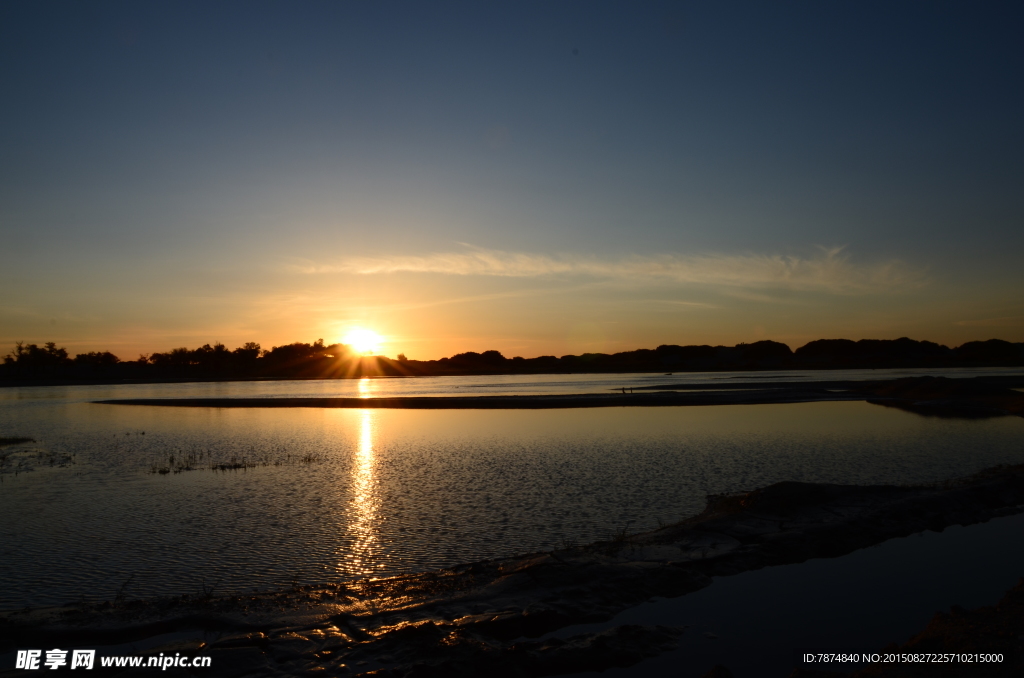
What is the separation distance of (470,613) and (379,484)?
13425 millimetres

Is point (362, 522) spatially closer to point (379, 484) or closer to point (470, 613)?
point (379, 484)

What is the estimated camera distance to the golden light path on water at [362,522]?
542 inches

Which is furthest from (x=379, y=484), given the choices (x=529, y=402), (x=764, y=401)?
(x=764, y=401)

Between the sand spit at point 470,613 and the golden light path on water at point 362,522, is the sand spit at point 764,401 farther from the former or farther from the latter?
the sand spit at point 470,613

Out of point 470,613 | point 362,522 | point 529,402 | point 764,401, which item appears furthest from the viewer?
point 529,402

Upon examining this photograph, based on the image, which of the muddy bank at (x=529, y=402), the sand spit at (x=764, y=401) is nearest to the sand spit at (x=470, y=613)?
the sand spit at (x=764, y=401)

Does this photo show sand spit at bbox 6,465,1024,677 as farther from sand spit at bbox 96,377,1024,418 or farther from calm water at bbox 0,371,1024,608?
sand spit at bbox 96,377,1024,418

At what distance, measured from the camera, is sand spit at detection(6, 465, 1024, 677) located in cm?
907

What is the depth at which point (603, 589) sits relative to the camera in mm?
11703

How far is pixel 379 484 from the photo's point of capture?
76.6 ft

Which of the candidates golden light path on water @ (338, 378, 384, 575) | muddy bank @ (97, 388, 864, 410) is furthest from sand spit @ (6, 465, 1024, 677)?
muddy bank @ (97, 388, 864, 410)

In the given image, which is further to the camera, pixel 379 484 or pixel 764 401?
pixel 764 401

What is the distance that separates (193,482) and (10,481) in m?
7.05

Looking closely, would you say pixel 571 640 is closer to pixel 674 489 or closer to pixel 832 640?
pixel 832 640
